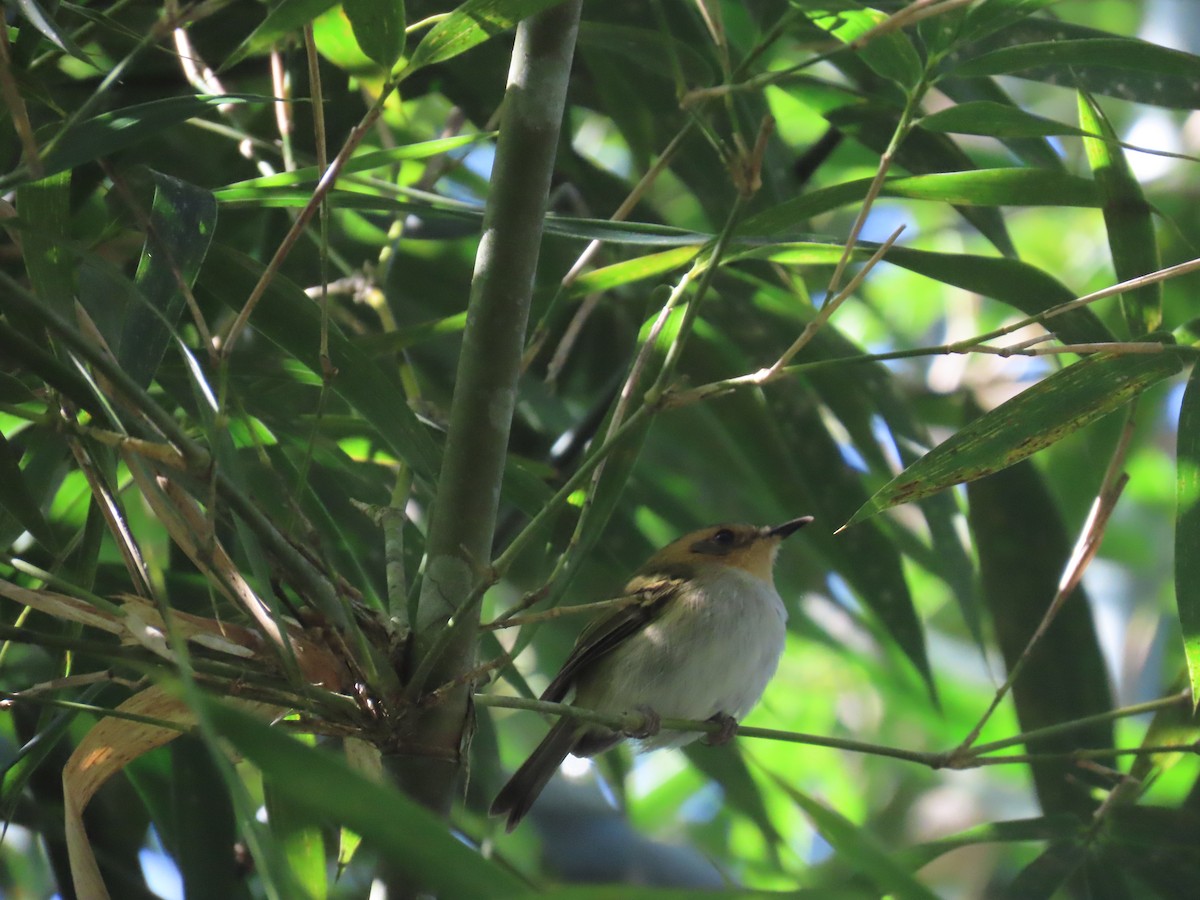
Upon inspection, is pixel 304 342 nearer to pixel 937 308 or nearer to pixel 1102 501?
pixel 1102 501

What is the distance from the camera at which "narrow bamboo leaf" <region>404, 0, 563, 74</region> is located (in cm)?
146

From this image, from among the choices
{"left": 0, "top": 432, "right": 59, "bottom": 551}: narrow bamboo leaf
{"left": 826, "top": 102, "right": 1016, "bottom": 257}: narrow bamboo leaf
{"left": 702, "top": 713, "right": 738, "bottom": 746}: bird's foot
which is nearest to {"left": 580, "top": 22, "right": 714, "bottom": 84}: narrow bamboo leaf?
{"left": 826, "top": 102, "right": 1016, "bottom": 257}: narrow bamboo leaf

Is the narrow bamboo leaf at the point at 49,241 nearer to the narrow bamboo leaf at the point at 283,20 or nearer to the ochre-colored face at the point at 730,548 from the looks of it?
the narrow bamboo leaf at the point at 283,20

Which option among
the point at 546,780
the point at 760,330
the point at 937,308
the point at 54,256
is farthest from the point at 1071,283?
the point at 54,256

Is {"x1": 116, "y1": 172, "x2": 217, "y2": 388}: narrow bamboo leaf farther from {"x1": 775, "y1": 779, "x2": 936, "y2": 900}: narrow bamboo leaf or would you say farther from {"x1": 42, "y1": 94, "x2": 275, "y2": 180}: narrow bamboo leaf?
{"x1": 775, "y1": 779, "x2": 936, "y2": 900}: narrow bamboo leaf

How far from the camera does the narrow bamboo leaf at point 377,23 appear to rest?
4.97 ft

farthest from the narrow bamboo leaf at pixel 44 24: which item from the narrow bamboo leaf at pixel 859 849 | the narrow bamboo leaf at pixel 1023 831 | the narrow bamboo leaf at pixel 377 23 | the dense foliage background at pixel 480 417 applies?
the narrow bamboo leaf at pixel 1023 831

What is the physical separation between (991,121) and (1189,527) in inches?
24.3

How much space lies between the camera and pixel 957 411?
3.79 metres

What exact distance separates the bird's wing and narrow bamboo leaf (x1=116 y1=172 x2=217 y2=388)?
129cm

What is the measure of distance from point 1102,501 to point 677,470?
2.07 m

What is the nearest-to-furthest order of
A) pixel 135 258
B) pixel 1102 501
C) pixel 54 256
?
1. pixel 54 256
2. pixel 1102 501
3. pixel 135 258

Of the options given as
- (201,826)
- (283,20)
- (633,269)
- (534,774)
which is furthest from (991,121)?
(201,826)

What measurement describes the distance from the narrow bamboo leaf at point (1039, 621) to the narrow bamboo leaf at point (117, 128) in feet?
5.93
